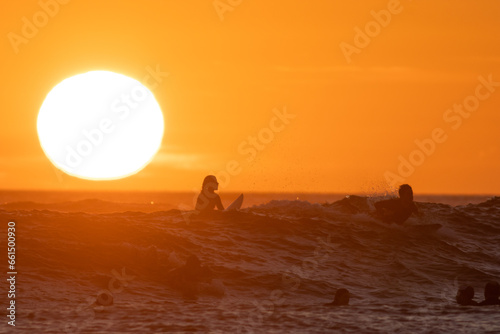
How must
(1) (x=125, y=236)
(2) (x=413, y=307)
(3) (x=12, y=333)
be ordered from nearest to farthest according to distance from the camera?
(3) (x=12, y=333) < (2) (x=413, y=307) < (1) (x=125, y=236)

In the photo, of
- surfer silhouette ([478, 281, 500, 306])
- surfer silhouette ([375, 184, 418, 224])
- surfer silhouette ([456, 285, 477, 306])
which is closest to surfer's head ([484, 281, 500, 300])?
surfer silhouette ([478, 281, 500, 306])

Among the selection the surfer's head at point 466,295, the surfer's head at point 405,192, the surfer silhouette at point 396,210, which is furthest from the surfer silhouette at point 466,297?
the surfer silhouette at point 396,210

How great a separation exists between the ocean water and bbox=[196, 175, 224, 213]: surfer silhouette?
2.35 feet

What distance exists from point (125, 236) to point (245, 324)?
23.3 ft

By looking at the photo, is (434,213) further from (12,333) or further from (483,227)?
(12,333)

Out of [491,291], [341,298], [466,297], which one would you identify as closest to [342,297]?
[341,298]

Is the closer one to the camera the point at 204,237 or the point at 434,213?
the point at 204,237

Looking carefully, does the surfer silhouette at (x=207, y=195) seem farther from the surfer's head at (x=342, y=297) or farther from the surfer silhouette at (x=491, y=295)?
the surfer silhouette at (x=491, y=295)

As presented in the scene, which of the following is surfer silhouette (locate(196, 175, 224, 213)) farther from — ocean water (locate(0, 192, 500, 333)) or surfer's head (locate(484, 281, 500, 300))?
surfer's head (locate(484, 281, 500, 300))

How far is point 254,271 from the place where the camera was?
2070 cm

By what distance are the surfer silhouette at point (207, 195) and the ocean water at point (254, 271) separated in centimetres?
72

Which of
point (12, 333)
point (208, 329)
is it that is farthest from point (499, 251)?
point (12, 333)

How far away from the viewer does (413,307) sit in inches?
718

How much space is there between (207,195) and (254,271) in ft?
20.5
